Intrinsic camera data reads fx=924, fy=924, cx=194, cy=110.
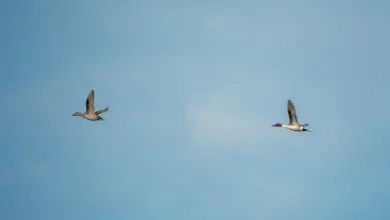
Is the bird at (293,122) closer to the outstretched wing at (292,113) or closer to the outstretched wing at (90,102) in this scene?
the outstretched wing at (292,113)

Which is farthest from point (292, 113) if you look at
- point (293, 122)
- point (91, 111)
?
point (91, 111)

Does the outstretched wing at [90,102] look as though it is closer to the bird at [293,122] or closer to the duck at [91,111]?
the duck at [91,111]

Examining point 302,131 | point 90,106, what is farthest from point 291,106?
point 90,106

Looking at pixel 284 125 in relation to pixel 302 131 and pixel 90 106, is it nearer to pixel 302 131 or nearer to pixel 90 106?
pixel 302 131

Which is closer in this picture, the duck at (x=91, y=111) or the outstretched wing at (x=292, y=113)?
the duck at (x=91, y=111)

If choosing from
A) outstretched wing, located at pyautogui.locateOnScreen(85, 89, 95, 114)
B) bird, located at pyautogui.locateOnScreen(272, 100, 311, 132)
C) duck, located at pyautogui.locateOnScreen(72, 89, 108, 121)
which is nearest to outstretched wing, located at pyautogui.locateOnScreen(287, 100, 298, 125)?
bird, located at pyautogui.locateOnScreen(272, 100, 311, 132)

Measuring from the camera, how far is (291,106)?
111875 millimetres

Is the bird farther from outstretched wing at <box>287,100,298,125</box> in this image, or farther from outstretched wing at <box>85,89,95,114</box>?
outstretched wing at <box>85,89,95,114</box>

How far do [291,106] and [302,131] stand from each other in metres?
4.81

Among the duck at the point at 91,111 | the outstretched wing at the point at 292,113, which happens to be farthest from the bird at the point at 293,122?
the duck at the point at 91,111

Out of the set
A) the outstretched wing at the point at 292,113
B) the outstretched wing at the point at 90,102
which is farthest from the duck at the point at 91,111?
the outstretched wing at the point at 292,113

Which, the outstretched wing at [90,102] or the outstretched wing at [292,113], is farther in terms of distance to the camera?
the outstretched wing at [292,113]

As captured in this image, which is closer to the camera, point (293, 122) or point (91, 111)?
point (91, 111)

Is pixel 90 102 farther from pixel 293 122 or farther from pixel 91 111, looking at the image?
pixel 293 122
